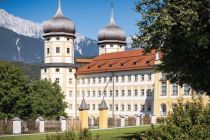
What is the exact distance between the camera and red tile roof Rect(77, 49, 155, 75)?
2887 inches

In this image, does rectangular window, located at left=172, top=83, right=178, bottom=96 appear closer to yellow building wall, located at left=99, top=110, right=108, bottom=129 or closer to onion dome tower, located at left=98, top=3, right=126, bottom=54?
yellow building wall, located at left=99, top=110, right=108, bottom=129

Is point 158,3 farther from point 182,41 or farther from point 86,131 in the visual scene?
point 86,131

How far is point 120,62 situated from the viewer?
8075 centimetres

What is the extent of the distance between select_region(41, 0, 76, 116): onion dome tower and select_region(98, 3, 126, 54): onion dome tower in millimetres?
10023

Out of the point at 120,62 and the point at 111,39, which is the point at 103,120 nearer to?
the point at 120,62

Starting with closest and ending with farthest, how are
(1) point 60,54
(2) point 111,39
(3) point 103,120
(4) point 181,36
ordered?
1. (4) point 181,36
2. (3) point 103,120
3. (1) point 60,54
4. (2) point 111,39

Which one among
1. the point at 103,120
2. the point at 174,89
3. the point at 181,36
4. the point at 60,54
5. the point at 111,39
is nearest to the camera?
the point at 181,36

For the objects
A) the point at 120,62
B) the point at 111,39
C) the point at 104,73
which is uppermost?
Answer: the point at 111,39

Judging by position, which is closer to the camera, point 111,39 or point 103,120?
point 103,120

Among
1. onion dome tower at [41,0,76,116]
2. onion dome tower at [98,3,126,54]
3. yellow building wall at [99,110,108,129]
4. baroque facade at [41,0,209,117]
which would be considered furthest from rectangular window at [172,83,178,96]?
onion dome tower at [98,3,126,54]

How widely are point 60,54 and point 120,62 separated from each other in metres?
13.1

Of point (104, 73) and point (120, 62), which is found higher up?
point (120, 62)

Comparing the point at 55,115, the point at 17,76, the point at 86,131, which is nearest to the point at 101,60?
the point at 55,115

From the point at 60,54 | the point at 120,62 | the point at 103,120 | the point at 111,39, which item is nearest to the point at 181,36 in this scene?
the point at 103,120
